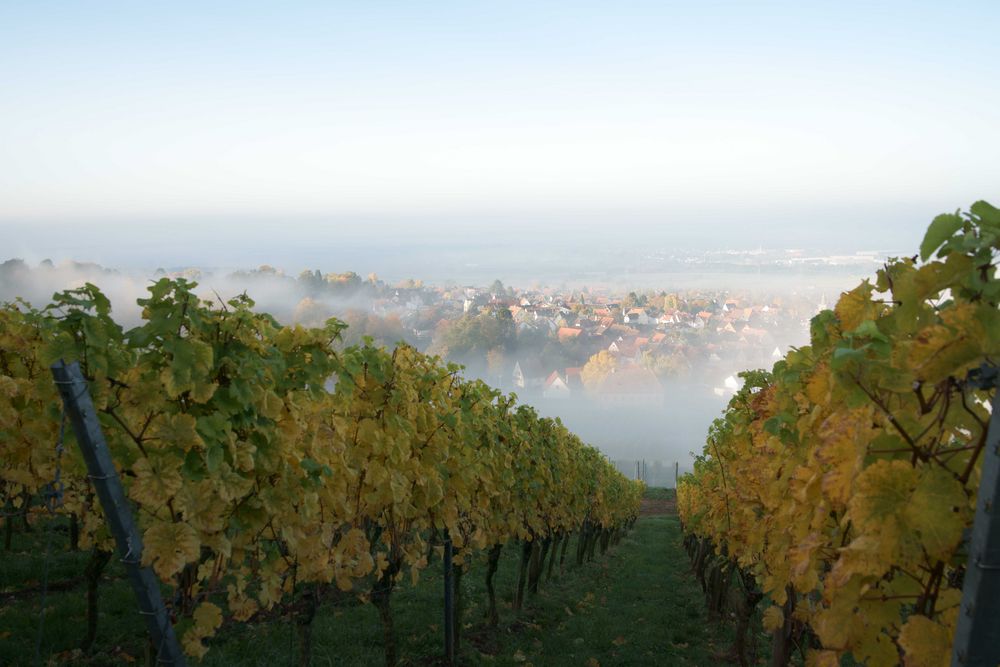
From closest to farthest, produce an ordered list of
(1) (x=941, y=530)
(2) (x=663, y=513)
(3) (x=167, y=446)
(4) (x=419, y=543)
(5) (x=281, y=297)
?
1. (1) (x=941, y=530)
2. (3) (x=167, y=446)
3. (4) (x=419, y=543)
4. (2) (x=663, y=513)
5. (5) (x=281, y=297)

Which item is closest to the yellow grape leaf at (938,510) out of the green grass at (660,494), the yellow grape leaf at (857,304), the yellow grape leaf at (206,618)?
the yellow grape leaf at (857,304)

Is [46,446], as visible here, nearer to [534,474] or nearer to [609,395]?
[534,474]

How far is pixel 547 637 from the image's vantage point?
10.4 metres

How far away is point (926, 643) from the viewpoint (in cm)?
210

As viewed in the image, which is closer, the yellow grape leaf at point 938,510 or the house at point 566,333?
the yellow grape leaf at point 938,510

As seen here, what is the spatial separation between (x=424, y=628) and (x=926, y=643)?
8.38 meters

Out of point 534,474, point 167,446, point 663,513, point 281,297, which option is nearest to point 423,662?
point 534,474

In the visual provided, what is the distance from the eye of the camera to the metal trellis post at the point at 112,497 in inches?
110

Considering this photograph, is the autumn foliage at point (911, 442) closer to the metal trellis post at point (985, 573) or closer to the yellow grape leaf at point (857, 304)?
the yellow grape leaf at point (857, 304)

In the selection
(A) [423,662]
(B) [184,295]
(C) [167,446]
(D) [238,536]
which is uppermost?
(B) [184,295]

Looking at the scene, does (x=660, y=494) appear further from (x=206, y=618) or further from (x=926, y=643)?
(x=926, y=643)

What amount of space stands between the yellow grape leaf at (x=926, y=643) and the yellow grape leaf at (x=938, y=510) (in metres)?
0.25

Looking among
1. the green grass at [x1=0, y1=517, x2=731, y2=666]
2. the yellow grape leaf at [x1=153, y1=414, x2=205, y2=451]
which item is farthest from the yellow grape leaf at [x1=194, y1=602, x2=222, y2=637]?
the green grass at [x1=0, y1=517, x2=731, y2=666]

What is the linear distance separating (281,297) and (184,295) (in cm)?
7207
